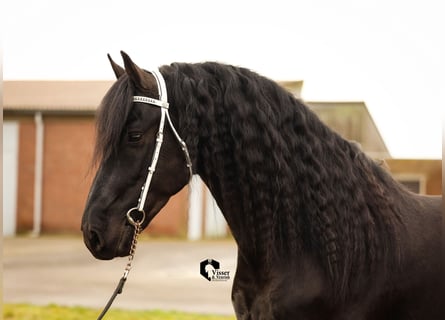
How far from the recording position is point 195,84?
2486mm

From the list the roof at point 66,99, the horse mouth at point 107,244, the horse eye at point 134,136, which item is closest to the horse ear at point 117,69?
the horse eye at point 134,136

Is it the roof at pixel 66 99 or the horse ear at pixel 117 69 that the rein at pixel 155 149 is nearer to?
the horse ear at pixel 117 69

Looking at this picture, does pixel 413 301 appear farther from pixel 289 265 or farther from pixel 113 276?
pixel 113 276

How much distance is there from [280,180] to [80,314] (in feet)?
16.1

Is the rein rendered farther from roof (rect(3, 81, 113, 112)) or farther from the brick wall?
roof (rect(3, 81, 113, 112))

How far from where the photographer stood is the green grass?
641 cm

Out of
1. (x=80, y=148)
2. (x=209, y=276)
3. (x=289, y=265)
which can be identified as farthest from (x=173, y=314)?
(x=80, y=148)

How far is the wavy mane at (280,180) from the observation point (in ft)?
7.89

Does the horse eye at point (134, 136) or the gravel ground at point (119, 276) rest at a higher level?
the horse eye at point (134, 136)

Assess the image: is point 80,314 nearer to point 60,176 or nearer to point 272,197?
point 272,197

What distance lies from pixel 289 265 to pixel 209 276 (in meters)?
0.65

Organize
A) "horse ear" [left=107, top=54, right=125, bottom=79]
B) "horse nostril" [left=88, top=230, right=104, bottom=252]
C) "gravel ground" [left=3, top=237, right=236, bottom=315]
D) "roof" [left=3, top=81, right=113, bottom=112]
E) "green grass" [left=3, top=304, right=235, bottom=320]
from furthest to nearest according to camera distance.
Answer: "roof" [left=3, top=81, right=113, bottom=112], "gravel ground" [left=3, top=237, right=236, bottom=315], "green grass" [left=3, top=304, right=235, bottom=320], "horse ear" [left=107, top=54, right=125, bottom=79], "horse nostril" [left=88, top=230, right=104, bottom=252]

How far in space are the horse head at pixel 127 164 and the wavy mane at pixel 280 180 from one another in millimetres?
108

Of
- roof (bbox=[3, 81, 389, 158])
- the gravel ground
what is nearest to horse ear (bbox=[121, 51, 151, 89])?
the gravel ground
